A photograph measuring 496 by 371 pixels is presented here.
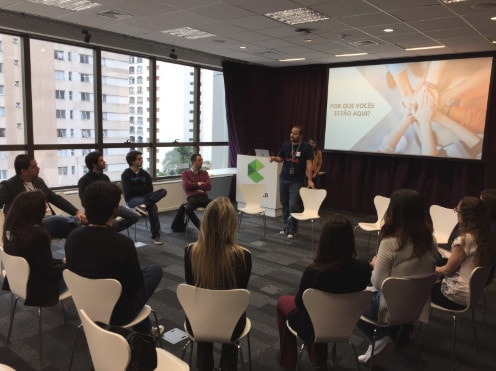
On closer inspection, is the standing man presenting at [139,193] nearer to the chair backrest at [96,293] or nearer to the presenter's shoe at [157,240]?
the presenter's shoe at [157,240]

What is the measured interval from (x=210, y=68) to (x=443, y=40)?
4.25 m

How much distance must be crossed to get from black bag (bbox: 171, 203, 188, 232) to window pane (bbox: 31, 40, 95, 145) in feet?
6.17

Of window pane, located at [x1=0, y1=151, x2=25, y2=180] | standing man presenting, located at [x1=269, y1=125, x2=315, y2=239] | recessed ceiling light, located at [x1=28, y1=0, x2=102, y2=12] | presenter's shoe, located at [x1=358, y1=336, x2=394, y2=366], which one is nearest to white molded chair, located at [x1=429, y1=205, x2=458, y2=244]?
standing man presenting, located at [x1=269, y1=125, x2=315, y2=239]

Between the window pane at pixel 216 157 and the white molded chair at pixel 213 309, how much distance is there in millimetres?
6547

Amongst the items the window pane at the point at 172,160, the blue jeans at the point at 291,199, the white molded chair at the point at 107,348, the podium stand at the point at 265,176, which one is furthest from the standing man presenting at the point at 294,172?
the white molded chair at the point at 107,348

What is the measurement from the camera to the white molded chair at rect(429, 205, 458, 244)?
14.0 feet

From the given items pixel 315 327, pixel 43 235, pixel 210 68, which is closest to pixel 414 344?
pixel 315 327

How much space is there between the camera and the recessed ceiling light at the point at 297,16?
14.8ft

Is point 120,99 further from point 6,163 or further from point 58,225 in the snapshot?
point 58,225

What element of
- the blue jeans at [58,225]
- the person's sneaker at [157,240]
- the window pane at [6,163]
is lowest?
the person's sneaker at [157,240]

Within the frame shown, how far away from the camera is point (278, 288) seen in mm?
4004

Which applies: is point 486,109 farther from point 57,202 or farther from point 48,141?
point 48,141

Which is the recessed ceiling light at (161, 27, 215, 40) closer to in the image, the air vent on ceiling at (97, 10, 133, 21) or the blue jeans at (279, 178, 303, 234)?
the air vent on ceiling at (97, 10, 133, 21)

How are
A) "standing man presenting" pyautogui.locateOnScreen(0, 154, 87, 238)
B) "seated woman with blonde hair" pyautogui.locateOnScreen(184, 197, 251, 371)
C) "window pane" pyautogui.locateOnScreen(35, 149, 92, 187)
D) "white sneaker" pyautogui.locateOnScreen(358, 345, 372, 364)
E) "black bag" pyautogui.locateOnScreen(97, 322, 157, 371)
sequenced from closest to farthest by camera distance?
"black bag" pyautogui.locateOnScreen(97, 322, 157, 371) < "seated woman with blonde hair" pyautogui.locateOnScreen(184, 197, 251, 371) < "white sneaker" pyautogui.locateOnScreen(358, 345, 372, 364) < "standing man presenting" pyautogui.locateOnScreen(0, 154, 87, 238) < "window pane" pyautogui.locateOnScreen(35, 149, 92, 187)
